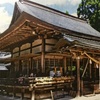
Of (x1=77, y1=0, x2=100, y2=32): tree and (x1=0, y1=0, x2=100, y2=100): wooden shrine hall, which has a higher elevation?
(x1=77, y1=0, x2=100, y2=32): tree

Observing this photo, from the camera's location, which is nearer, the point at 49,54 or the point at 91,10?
the point at 49,54

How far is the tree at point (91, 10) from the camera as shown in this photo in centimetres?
3284

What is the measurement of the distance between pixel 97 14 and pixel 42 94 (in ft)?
79.6

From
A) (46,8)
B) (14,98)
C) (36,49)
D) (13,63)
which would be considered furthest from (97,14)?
(14,98)

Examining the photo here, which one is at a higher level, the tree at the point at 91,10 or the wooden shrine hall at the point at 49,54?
the tree at the point at 91,10

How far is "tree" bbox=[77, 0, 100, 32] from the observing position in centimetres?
3284

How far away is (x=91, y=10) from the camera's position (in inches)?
1387

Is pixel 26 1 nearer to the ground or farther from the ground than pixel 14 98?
farther from the ground

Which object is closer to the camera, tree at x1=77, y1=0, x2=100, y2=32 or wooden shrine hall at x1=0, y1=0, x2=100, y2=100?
wooden shrine hall at x1=0, y1=0, x2=100, y2=100

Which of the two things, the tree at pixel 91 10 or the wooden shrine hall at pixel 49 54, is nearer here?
the wooden shrine hall at pixel 49 54

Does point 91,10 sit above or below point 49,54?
above

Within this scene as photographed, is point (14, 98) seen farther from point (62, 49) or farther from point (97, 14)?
point (97, 14)

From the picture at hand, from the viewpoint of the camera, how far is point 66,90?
41.2ft

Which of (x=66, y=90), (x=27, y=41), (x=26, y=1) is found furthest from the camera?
(x=26, y=1)
